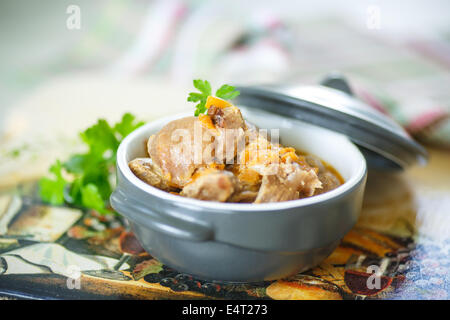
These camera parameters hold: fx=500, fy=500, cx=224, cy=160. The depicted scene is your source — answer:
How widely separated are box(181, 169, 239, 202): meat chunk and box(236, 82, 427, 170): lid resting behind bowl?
0.56 meters

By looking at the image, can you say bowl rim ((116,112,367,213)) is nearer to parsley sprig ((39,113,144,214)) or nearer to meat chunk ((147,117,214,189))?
meat chunk ((147,117,214,189))

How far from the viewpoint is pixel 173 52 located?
13.3 feet

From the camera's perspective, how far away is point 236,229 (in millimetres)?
1424

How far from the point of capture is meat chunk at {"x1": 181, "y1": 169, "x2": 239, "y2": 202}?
146 cm

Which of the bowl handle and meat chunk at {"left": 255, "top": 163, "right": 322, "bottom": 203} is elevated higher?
meat chunk at {"left": 255, "top": 163, "right": 322, "bottom": 203}

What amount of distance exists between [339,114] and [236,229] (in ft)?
2.28

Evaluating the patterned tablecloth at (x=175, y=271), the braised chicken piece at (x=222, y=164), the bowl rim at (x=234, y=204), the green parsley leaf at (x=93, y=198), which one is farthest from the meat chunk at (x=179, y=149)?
the green parsley leaf at (x=93, y=198)

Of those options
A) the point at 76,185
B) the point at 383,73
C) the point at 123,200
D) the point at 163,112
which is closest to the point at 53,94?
the point at 163,112

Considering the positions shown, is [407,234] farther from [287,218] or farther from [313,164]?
[287,218]

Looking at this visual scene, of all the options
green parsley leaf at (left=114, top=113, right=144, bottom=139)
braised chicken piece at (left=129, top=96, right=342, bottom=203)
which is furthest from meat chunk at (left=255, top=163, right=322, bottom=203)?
green parsley leaf at (left=114, top=113, right=144, bottom=139)

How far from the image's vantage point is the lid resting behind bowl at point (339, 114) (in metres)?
1.88

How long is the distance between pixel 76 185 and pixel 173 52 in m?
2.19

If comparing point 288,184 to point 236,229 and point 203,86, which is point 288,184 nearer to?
point 236,229

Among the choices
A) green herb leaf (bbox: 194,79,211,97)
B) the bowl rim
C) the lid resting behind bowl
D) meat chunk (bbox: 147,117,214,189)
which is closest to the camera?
the bowl rim
